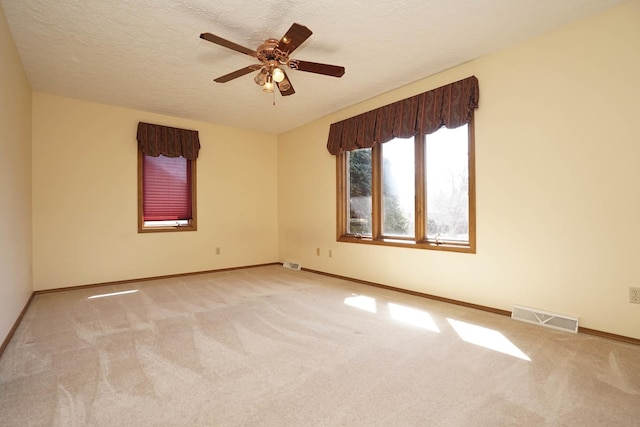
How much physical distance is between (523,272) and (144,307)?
4036 mm

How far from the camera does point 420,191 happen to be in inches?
154

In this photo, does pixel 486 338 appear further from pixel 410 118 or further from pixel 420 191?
pixel 410 118

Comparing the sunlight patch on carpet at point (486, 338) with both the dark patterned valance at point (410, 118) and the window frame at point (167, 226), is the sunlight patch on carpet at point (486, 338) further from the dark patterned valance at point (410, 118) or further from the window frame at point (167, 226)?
the window frame at point (167, 226)

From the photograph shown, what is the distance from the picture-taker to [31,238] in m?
3.97

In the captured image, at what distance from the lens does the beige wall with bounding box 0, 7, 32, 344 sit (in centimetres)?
249

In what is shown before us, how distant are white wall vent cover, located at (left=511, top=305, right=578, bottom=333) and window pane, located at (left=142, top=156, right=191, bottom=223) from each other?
499 cm

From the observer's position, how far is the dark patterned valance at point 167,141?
15.8 feet

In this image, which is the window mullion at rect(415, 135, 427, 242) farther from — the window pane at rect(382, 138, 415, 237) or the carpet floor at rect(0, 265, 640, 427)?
the carpet floor at rect(0, 265, 640, 427)

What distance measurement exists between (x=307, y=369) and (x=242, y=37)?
2.85 metres

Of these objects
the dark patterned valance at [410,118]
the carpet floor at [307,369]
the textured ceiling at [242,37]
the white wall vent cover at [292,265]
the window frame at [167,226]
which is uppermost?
the textured ceiling at [242,37]

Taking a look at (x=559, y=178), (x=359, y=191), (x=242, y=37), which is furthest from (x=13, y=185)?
(x=559, y=178)

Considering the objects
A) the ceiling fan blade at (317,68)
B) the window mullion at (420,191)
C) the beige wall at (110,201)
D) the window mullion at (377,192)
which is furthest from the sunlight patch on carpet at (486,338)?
the beige wall at (110,201)

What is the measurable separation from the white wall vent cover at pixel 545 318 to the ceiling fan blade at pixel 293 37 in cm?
312

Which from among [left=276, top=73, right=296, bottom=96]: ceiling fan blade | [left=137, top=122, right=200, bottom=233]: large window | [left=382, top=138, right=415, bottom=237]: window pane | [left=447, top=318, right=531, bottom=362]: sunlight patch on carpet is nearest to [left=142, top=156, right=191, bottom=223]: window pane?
[left=137, top=122, right=200, bottom=233]: large window
